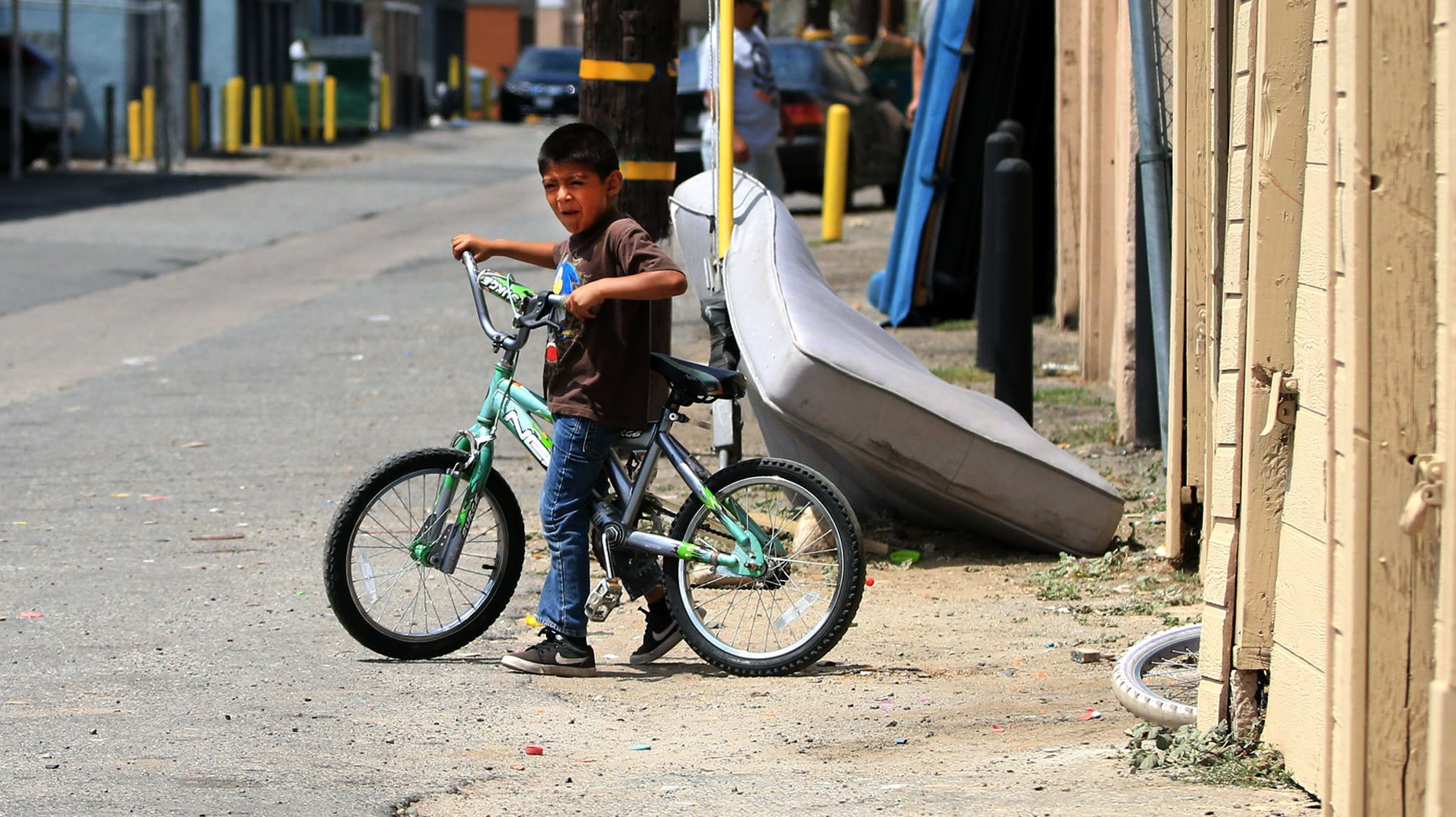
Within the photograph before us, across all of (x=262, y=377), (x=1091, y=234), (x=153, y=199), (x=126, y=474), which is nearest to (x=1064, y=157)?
(x=1091, y=234)

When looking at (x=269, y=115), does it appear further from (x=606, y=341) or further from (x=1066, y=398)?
(x=606, y=341)

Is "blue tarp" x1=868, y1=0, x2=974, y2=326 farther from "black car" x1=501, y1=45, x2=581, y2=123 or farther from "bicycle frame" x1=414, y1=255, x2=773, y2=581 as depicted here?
"black car" x1=501, y1=45, x2=581, y2=123

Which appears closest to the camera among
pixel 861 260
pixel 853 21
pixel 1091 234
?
pixel 1091 234

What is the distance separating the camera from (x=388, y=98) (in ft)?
145

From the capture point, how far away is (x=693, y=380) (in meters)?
5.03

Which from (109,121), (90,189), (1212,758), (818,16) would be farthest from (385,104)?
(1212,758)

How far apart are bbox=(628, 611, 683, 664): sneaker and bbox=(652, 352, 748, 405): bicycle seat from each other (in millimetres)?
616

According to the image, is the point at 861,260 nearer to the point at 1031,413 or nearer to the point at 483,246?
the point at 1031,413

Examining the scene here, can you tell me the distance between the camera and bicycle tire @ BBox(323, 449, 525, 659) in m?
5.12

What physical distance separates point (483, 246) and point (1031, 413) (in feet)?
10.6

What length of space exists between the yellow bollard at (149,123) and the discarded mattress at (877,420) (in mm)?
22617

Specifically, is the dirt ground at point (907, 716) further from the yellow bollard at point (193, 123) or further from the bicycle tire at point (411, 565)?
the yellow bollard at point (193, 123)

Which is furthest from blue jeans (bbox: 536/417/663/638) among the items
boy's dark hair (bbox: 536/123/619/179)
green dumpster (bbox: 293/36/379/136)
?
green dumpster (bbox: 293/36/379/136)

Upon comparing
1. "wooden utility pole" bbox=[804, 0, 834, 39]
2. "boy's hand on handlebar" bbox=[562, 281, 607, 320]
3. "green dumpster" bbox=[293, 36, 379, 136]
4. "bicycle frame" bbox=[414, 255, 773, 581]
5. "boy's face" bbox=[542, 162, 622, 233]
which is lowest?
"bicycle frame" bbox=[414, 255, 773, 581]
